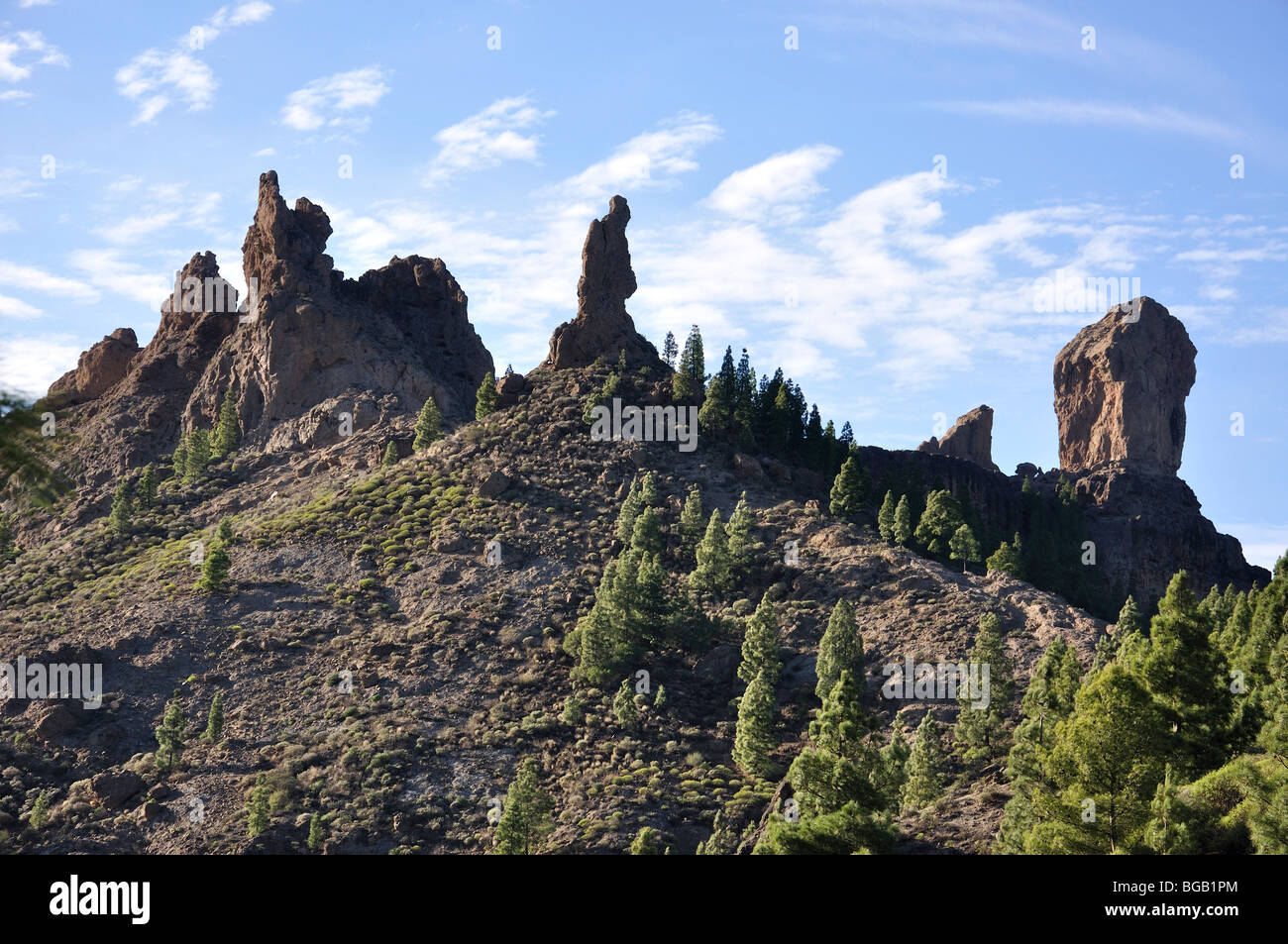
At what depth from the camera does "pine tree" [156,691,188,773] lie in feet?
286

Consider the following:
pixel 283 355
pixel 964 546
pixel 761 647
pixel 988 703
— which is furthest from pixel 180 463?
pixel 988 703

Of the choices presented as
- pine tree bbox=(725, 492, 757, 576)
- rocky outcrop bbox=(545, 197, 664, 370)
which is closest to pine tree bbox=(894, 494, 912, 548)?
pine tree bbox=(725, 492, 757, 576)

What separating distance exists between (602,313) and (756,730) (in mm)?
72865

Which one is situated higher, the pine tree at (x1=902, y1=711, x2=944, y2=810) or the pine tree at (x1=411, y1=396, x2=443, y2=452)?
the pine tree at (x1=411, y1=396, x2=443, y2=452)

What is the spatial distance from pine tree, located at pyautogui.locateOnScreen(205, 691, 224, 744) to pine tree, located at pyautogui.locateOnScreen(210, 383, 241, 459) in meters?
62.2

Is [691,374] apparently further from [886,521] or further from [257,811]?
[257,811]

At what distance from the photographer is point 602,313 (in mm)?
146875

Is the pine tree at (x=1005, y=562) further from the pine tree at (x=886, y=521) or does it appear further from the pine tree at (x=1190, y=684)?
the pine tree at (x=1190, y=684)

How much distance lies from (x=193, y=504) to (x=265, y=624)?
37963mm

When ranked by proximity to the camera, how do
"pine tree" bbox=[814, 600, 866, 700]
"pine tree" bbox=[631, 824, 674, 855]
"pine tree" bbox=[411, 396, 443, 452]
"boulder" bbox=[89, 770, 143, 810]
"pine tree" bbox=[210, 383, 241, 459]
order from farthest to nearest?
"pine tree" bbox=[210, 383, 241, 459] → "pine tree" bbox=[411, 396, 443, 452] → "pine tree" bbox=[814, 600, 866, 700] → "boulder" bbox=[89, 770, 143, 810] → "pine tree" bbox=[631, 824, 674, 855]

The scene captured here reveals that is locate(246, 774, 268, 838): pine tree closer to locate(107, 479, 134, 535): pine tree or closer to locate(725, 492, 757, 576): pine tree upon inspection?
locate(725, 492, 757, 576): pine tree
